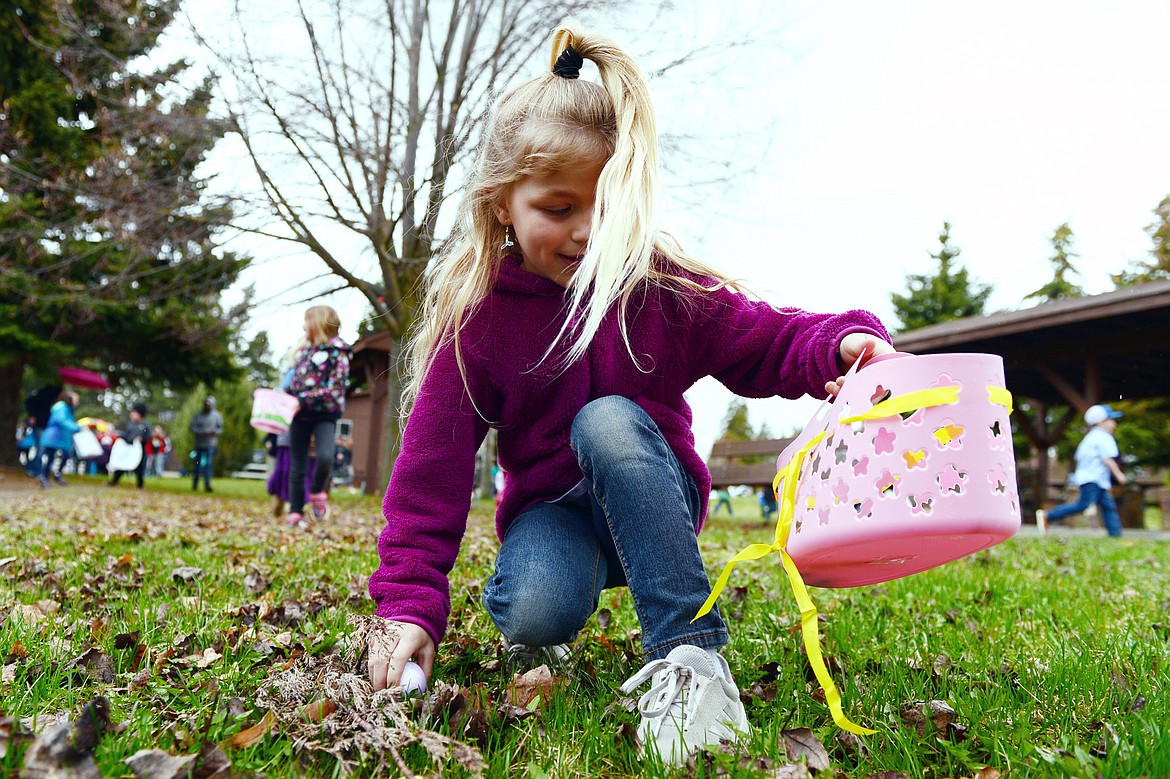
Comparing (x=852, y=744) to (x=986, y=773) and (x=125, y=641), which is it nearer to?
(x=986, y=773)

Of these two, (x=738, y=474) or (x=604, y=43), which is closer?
(x=604, y=43)

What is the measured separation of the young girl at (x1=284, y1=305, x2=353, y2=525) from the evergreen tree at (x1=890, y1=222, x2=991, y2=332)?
28.7 meters

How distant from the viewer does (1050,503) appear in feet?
46.2

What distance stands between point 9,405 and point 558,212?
18701mm

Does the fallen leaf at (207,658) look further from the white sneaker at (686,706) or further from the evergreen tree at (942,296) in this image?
the evergreen tree at (942,296)

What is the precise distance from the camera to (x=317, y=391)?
5816 mm

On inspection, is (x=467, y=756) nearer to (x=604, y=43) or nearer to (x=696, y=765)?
(x=696, y=765)

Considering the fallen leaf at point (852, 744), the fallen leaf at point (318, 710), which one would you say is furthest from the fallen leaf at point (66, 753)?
the fallen leaf at point (852, 744)


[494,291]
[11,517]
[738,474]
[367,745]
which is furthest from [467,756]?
[738,474]

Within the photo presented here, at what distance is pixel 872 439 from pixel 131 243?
1080 centimetres

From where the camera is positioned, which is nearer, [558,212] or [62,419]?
[558,212]

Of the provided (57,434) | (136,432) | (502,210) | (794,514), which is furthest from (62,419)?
(794,514)

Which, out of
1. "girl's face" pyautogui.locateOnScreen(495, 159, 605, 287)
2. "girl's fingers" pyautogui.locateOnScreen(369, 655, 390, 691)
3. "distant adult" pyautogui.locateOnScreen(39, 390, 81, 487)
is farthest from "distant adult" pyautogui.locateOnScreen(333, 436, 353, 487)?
"girl's fingers" pyautogui.locateOnScreen(369, 655, 390, 691)

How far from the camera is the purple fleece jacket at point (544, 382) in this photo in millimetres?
1807
